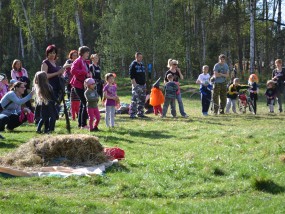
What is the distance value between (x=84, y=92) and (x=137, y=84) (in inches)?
149

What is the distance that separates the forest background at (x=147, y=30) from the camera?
37.5m

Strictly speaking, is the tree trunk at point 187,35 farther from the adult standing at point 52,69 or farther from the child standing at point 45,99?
the child standing at point 45,99

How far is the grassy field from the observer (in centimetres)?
620

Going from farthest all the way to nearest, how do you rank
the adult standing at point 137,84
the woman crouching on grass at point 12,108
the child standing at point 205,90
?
the child standing at point 205,90
the adult standing at point 137,84
the woman crouching on grass at point 12,108

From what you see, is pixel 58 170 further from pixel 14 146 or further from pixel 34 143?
pixel 14 146

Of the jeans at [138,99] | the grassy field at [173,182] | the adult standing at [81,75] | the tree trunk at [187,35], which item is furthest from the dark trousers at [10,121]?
the tree trunk at [187,35]

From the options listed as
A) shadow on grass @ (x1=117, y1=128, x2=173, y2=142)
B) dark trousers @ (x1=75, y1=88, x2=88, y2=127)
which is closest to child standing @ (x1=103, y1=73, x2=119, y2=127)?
shadow on grass @ (x1=117, y1=128, x2=173, y2=142)

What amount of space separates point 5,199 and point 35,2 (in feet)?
132

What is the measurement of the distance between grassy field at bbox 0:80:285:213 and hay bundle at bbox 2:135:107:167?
1.85 ft

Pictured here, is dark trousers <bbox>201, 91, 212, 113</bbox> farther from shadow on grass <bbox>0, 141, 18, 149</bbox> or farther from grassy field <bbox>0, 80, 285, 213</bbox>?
shadow on grass <bbox>0, 141, 18, 149</bbox>

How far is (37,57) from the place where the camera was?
43781 millimetres

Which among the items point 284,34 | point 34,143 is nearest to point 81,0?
point 284,34

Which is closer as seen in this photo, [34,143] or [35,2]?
[34,143]

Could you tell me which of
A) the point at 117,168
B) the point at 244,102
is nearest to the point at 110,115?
the point at 117,168
